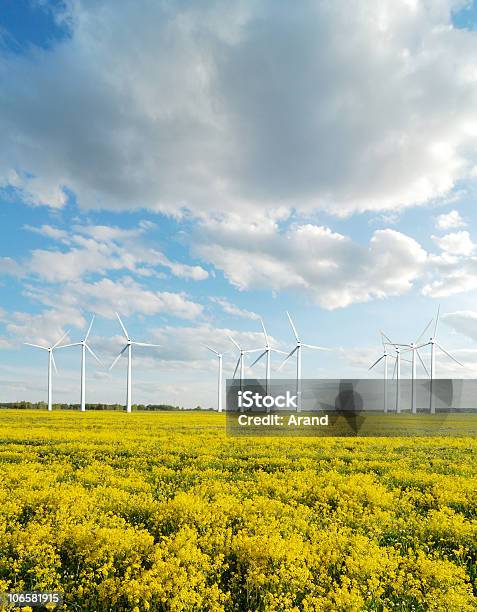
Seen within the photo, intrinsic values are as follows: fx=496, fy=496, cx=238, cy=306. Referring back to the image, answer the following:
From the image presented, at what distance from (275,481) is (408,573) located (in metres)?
6.73

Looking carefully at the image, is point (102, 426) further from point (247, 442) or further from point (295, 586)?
point (295, 586)

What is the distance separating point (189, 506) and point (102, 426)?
107ft

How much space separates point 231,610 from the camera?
743 cm

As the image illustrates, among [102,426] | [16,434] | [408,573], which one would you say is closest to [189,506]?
[408,573]

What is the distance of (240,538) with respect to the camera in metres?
8.90

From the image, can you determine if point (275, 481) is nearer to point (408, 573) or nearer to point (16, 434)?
point (408, 573)

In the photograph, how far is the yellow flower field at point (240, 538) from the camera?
24.7ft

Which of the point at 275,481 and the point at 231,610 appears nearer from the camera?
the point at 231,610

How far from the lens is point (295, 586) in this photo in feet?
25.2

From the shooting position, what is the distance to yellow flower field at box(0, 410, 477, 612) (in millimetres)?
7539

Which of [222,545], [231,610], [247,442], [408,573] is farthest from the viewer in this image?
[247,442]

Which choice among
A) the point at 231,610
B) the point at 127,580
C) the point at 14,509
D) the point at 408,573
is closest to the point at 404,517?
the point at 408,573

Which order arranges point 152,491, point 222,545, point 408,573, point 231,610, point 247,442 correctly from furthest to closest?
point 247,442, point 152,491, point 222,545, point 408,573, point 231,610

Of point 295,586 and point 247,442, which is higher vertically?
point 295,586
